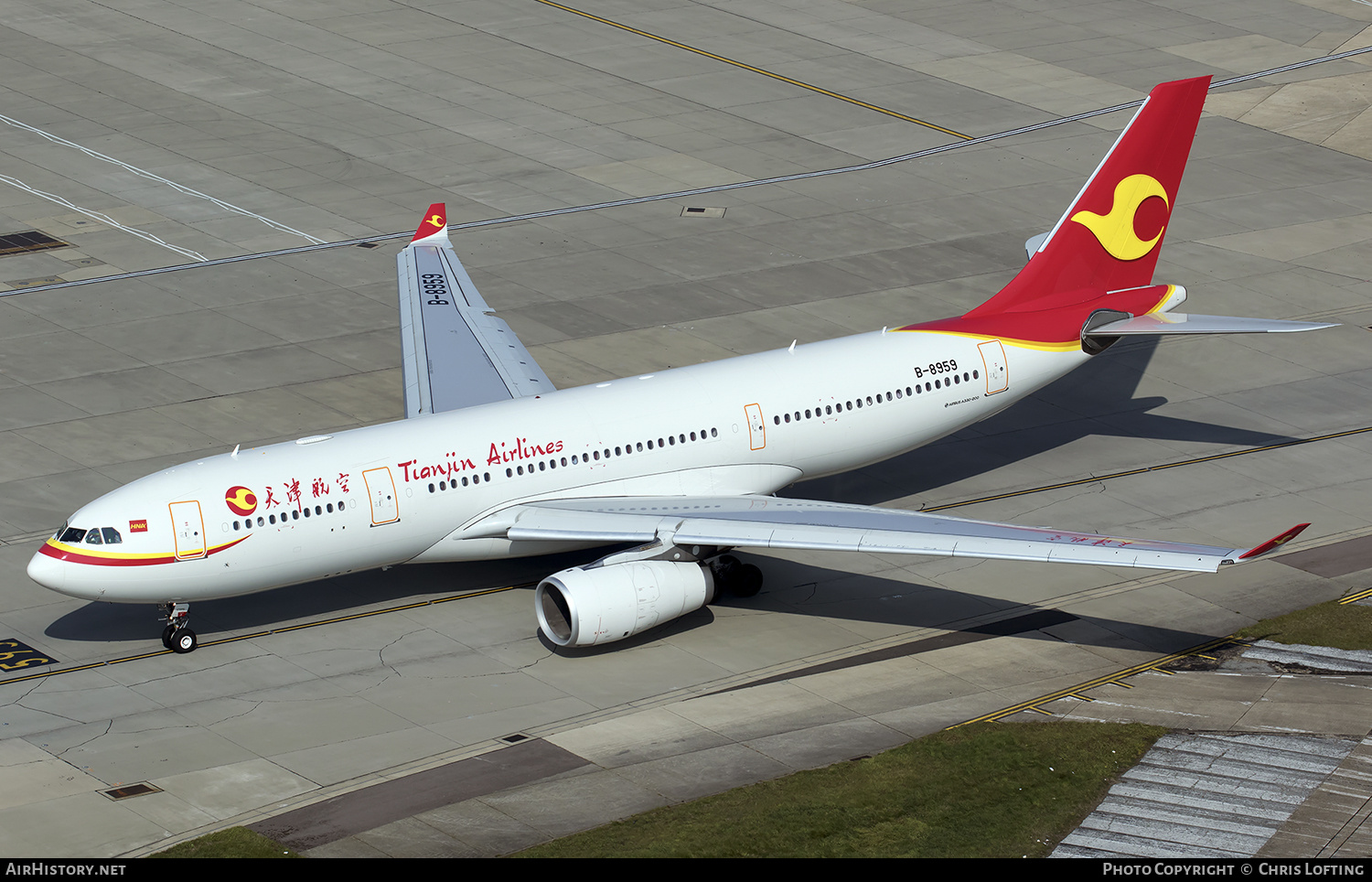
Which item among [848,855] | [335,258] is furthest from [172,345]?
[848,855]

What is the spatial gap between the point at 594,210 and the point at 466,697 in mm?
31932

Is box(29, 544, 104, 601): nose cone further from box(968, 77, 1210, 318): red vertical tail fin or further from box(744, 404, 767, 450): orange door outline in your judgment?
box(968, 77, 1210, 318): red vertical tail fin

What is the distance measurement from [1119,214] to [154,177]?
127 feet

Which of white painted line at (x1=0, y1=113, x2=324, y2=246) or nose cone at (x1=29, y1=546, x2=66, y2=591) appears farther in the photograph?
white painted line at (x1=0, y1=113, x2=324, y2=246)

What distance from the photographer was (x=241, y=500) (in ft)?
119

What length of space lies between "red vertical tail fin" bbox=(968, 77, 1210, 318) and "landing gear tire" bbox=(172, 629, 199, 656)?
2152 centimetres

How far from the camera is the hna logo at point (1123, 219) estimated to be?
4559cm

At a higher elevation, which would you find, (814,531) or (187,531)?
(187,531)

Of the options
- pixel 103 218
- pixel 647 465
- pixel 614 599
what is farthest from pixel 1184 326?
pixel 103 218

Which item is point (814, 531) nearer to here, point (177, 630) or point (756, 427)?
point (756, 427)

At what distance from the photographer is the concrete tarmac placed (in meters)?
34.3

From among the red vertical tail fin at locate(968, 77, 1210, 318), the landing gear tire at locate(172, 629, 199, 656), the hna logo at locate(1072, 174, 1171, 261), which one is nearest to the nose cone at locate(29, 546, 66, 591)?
the landing gear tire at locate(172, 629, 199, 656)
